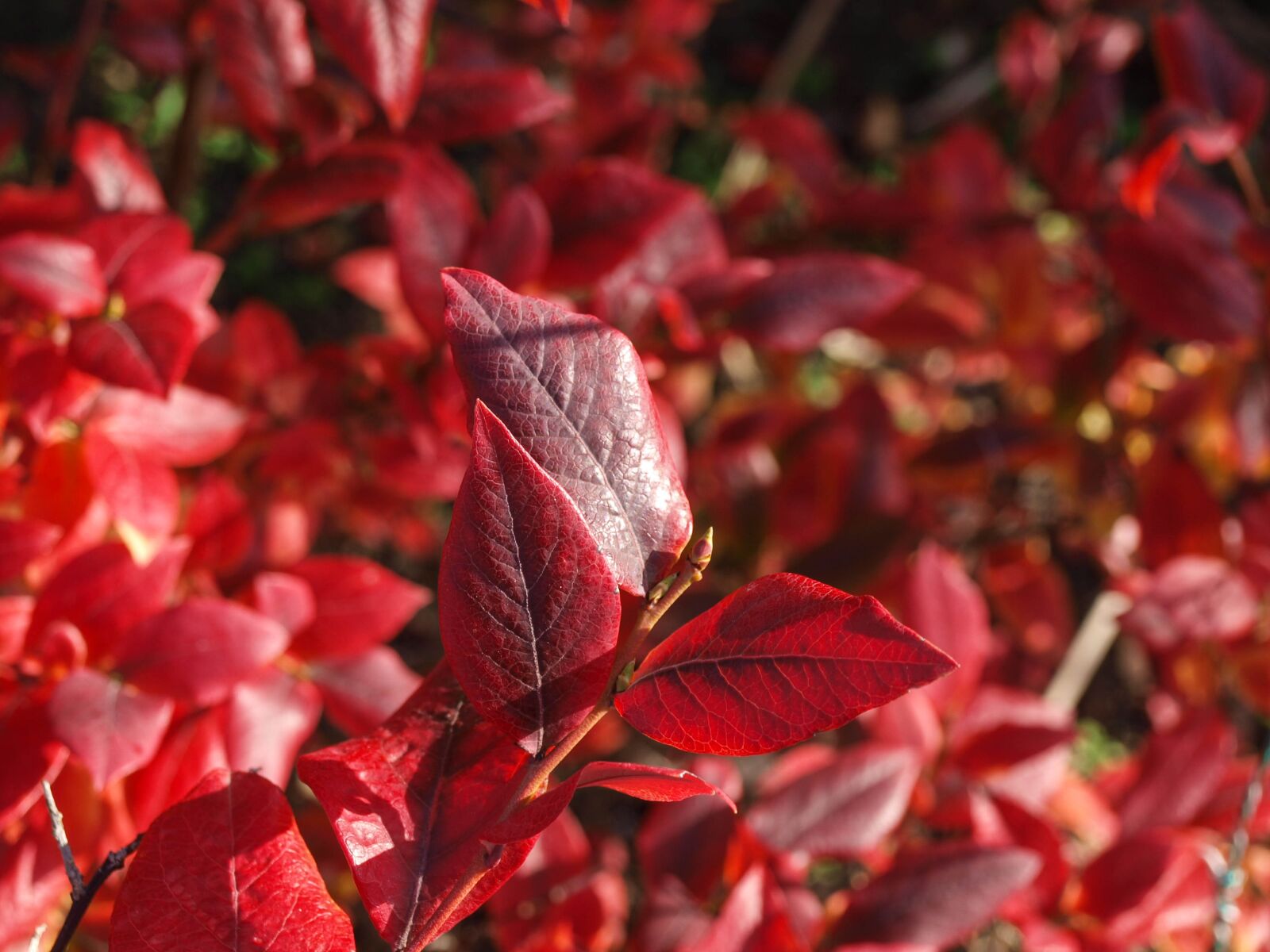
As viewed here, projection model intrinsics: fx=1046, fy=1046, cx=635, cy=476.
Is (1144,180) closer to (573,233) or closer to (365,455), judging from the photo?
(573,233)

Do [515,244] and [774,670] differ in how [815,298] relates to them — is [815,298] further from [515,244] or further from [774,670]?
[774,670]

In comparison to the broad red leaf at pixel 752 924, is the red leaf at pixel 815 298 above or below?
above

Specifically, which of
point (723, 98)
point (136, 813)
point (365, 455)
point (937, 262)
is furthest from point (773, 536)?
point (723, 98)

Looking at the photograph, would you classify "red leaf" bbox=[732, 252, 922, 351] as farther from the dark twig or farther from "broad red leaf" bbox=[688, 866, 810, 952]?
the dark twig

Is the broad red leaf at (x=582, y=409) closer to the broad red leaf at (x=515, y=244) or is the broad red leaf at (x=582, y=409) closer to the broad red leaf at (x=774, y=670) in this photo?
the broad red leaf at (x=774, y=670)

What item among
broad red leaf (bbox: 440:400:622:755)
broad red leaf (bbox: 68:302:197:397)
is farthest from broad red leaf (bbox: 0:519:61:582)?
broad red leaf (bbox: 440:400:622:755)

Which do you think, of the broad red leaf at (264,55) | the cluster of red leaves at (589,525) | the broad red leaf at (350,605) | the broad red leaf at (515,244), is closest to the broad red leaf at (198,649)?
the cluster of red leaves at (589,525)

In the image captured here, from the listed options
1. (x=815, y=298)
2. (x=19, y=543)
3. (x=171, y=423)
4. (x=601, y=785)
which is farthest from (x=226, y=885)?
(x=815, y=298)
